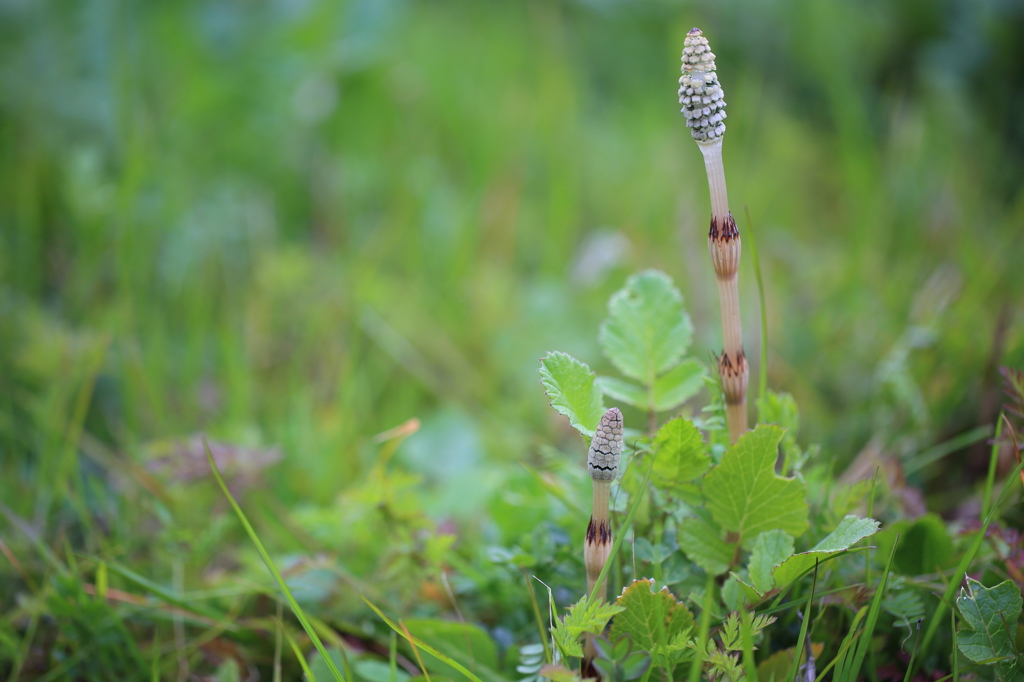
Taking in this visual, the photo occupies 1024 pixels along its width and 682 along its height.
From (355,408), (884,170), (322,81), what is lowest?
(355,408)

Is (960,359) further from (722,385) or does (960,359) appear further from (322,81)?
(322,81)

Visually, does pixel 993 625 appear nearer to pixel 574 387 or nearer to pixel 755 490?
pixel 755 490

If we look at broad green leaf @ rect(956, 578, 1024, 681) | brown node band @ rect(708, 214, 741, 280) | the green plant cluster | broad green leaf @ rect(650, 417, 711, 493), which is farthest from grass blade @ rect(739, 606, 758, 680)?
brown node band @ rect(708, 214, 741, 280)

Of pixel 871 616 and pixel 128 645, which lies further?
pixel 128 645

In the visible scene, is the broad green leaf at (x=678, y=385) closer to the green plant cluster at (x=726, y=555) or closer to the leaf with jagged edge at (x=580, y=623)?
the green plant cluster at (x=726, y=555)

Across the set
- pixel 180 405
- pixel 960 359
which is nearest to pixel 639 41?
pixel 960 359

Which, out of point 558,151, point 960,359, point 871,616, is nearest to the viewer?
point 871,616

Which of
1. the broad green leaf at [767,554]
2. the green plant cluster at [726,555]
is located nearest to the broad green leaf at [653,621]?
the green plant cluster at [726,555]

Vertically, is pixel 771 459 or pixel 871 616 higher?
pixel 771 459
